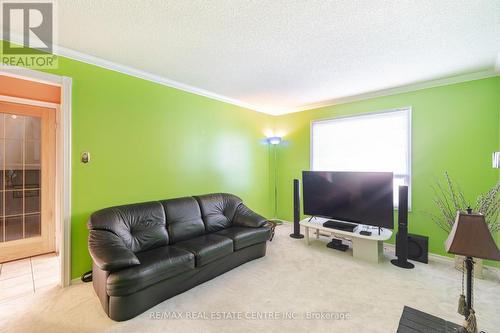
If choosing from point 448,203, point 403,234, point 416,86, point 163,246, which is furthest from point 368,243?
point 163,246

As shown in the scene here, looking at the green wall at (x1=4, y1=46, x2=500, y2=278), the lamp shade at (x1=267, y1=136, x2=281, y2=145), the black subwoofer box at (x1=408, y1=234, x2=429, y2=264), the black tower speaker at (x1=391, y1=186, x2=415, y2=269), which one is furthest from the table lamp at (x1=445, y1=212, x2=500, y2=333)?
the lamp shade at (x1=267, y1=136, x2=281, y2=145)

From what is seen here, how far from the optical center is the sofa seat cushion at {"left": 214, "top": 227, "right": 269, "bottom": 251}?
2.96 metres

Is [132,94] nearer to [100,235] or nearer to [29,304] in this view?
[100,235]

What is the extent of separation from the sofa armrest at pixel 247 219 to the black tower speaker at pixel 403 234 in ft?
6.21

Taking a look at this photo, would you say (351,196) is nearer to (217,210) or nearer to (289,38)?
(217,210)

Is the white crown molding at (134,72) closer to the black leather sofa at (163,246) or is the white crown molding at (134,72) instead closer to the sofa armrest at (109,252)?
the black leather sofa at (163,246)

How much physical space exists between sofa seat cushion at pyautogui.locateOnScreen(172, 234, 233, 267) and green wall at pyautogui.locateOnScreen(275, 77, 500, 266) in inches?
116

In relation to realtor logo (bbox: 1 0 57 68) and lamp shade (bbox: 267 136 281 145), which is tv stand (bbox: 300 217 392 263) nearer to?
lamp shade (bbox: 267 136 281 145)

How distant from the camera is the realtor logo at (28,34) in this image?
1.86 meters

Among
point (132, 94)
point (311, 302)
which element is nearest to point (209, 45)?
point (132, 94)

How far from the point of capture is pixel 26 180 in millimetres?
3275

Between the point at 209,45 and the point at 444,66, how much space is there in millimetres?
2915

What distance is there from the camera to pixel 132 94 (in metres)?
3.03

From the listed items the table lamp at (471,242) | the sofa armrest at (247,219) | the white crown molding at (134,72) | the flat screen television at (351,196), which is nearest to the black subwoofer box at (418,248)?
the flat screen television at (351,196)
